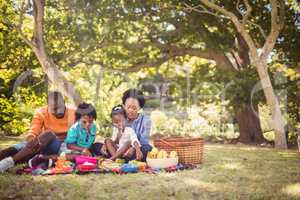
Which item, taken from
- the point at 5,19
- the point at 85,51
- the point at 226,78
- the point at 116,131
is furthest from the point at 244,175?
the point at 85,51

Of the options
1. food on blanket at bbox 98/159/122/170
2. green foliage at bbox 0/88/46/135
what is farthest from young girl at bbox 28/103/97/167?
green foliage at bbox 0/88/46/135

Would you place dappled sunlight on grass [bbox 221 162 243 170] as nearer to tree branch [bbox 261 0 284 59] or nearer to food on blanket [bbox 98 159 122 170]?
food on blanket [bbox 98 159 122 170]

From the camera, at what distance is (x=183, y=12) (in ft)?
37.3

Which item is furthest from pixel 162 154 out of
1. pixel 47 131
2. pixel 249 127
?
pixel 249 127

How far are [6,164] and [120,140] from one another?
5.46 ft

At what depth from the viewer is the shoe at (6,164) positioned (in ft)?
16.5

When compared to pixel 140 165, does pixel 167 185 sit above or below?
below

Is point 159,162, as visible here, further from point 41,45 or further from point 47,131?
point 41,45

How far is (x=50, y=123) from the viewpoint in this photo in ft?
20.1

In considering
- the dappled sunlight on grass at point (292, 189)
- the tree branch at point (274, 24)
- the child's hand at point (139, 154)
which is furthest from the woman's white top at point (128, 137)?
the tree branch at point (274, 24)

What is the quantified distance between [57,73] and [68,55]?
Result: 5.48ft

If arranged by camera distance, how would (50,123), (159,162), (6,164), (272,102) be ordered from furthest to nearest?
1. (272,102)
2. (50,123)
3. (159,162)
4. (6,164)

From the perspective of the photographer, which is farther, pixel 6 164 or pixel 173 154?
pixel 173 154

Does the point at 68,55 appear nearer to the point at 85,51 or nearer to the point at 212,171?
the point at 85,51
